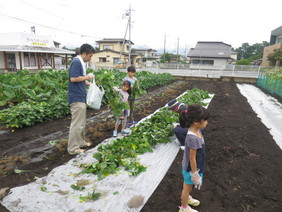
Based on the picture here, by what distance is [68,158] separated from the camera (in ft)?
11.8

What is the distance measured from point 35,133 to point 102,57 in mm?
35356

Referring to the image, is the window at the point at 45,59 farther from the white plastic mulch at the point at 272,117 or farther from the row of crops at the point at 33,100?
the white plastic mulch at the point at 272,117

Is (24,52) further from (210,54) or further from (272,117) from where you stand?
(210,54)

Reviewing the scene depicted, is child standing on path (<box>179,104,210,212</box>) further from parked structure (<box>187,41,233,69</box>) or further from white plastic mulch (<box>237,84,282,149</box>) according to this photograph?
parked structure (<box>187,41,233,69</box>)

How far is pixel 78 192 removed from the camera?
2625mm

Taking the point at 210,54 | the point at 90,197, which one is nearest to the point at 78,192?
the point at 90,197

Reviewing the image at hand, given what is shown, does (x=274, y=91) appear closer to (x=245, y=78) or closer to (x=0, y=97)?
(x=245, y=78)

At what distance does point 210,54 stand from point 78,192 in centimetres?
3812

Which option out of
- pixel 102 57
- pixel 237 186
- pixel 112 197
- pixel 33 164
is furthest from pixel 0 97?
pixel 102 57

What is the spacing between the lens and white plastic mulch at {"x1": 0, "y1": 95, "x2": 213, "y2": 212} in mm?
2369

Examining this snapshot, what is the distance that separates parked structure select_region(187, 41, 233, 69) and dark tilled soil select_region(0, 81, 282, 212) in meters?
30.5

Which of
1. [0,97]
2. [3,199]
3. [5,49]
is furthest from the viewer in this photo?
[5,49]

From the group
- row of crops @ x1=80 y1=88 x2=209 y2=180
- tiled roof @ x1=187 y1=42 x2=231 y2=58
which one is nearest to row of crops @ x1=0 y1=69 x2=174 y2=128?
row of crops @ x1=80 y1=88 x2=209 y2=180

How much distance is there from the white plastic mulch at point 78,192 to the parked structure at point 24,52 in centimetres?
1997
